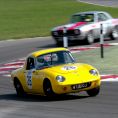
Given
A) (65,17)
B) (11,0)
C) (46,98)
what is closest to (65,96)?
(46,98)

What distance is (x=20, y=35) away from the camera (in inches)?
1303

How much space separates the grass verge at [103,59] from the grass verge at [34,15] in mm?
10542

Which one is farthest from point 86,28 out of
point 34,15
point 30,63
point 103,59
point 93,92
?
point 34,15

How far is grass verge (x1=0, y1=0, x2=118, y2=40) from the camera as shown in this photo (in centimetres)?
3547

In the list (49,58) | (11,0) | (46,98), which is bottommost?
(11,0)

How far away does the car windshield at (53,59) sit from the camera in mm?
13572

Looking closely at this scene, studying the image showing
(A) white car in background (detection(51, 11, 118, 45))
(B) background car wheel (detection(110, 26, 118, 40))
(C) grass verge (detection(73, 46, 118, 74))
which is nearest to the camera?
(C) grass verge (detection(73, 46, 118, 74))

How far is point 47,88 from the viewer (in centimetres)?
1300

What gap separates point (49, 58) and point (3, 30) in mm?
23161

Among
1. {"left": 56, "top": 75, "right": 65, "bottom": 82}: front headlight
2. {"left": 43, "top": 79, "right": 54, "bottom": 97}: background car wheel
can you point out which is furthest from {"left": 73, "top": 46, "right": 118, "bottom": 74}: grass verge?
{"left": 56, "top": 75, "right": 65, "bottom": 82}: front headlight

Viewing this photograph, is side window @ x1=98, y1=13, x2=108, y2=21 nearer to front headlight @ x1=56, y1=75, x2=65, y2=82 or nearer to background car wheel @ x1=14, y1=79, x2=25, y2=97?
background car wheel @ x1=14, y1=79, x2=25, y2=97

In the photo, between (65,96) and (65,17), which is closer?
(65,96)

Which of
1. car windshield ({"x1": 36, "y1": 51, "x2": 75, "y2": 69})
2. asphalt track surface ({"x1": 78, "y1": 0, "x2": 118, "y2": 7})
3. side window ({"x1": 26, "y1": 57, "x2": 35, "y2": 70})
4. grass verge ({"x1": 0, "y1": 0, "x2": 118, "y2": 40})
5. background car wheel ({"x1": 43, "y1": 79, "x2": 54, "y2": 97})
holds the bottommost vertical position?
asphalt track surface ({"x1": 78, "y1": 0, "x2": 118, "y2": 7})

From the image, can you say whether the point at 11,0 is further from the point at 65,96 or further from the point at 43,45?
the point at 65,96
